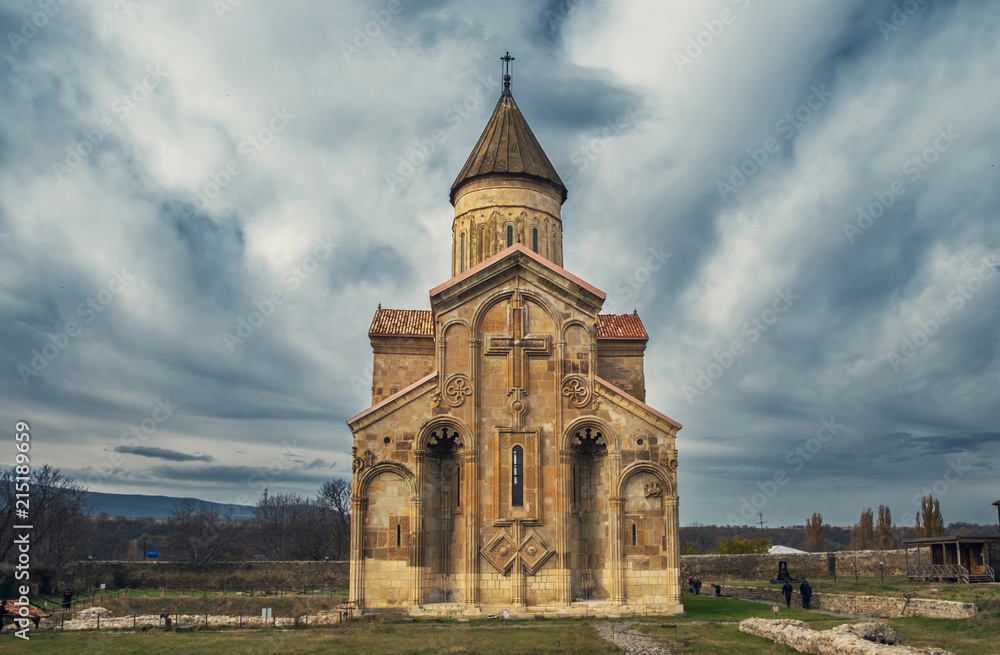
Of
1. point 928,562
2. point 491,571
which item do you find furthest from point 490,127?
point 928,562

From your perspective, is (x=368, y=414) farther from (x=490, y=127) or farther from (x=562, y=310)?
(x=490, y=127)

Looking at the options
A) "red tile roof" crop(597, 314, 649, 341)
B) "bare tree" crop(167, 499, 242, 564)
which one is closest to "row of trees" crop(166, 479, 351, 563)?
"bare tree" crop(167, 499, 242, 564)

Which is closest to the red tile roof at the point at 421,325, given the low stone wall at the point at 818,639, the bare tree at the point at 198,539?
the low stone wall at the point at 818,639

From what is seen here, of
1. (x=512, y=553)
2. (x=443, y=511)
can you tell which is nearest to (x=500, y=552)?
(x=512, y=553)

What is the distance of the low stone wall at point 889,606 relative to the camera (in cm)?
1808

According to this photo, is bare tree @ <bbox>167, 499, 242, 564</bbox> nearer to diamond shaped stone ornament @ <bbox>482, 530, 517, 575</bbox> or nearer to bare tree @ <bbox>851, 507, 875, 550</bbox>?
diamond shaped stone ornament @ <bbox>482, 530, 517, 575</bbox>

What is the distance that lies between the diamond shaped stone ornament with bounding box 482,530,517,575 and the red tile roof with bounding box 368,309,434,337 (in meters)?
7.57

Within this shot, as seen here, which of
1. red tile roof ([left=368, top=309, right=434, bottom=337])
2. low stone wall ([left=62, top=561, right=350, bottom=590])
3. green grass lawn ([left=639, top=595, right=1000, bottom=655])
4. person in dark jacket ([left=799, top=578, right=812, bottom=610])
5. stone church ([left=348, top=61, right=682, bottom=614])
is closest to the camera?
green grass lawn ([left=639, top=595, right=1000, bottom=655])

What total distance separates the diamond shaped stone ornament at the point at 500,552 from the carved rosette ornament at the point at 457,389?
3610 mm

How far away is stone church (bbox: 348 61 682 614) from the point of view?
19.2 m

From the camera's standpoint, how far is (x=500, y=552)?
19.3 metres

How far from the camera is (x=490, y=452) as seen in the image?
65.5 feet

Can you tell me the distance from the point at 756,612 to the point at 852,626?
7.31 m

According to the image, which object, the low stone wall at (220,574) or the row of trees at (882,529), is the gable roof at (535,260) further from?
the row of trees at (882,529)
